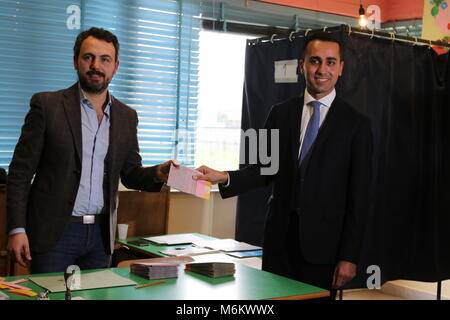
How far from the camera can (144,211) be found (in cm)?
484

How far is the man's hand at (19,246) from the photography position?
2754 mm

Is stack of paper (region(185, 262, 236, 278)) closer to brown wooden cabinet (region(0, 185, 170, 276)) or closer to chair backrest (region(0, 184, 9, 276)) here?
chair backrest (region(0, 184, 9, 276))

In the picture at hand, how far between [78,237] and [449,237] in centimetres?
290

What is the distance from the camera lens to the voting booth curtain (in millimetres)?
4141

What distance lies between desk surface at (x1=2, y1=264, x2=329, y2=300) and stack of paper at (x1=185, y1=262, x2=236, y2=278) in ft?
0.08

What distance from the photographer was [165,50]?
5.36 metres

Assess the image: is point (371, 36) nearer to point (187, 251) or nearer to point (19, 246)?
point (187, 251)

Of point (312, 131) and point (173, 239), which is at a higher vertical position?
point (312, 131)

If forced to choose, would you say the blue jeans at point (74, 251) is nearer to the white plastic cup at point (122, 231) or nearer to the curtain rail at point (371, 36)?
the white plastic cup at point (122, 231)

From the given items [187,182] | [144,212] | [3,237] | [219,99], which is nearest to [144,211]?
[144,212]

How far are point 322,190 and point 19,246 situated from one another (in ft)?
4.63

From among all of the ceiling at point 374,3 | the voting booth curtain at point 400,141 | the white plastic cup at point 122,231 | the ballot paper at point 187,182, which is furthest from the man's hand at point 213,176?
the ceiling at point 374,3

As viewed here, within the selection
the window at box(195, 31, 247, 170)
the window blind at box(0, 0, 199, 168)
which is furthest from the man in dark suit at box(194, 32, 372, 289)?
the window at box(195, 31, 247, 170)

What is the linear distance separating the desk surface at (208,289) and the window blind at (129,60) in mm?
2444
